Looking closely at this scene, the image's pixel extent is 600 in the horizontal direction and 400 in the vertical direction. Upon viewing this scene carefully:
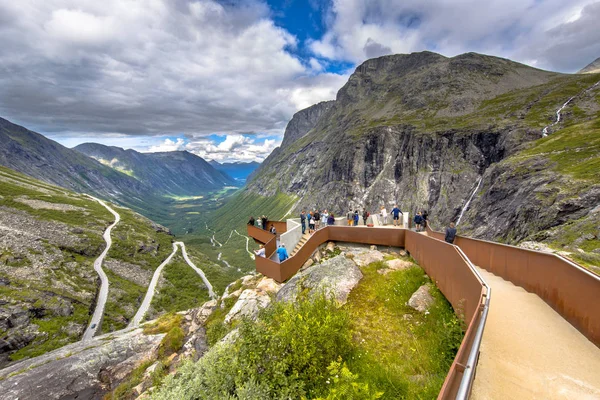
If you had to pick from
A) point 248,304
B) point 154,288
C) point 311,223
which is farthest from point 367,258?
point 154,288

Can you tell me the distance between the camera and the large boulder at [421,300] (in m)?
10.2

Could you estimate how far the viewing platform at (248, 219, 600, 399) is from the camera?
4.80m

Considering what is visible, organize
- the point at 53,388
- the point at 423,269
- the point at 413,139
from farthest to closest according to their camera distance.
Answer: the point at 413,139 < the point at 53,388 < the point at 423,269

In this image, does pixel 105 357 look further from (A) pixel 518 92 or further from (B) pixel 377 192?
(A) pixel 518 92

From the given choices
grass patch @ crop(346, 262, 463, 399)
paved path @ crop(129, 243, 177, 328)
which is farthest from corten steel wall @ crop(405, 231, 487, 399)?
paved path @ crop(129, 243, 177, 328)

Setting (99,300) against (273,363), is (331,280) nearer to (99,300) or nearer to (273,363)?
(273,363)

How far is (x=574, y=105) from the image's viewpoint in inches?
4195

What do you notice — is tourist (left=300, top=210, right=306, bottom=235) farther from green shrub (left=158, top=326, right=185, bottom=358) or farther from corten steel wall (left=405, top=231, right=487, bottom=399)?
green shrub (left=158, top=326, right=185, bottom=358)

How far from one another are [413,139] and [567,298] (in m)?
157

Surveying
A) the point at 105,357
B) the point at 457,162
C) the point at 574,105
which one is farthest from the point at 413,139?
the point at 105,357

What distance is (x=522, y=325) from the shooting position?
7156mm

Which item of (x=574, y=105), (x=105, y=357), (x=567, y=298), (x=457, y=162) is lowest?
(x=105, y=357)

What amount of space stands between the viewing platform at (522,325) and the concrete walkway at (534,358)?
15 mm

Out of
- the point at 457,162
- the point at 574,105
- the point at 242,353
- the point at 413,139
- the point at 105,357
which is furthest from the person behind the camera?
the point at 413,139
